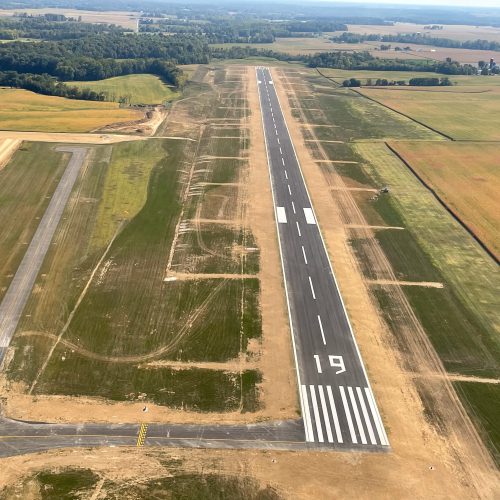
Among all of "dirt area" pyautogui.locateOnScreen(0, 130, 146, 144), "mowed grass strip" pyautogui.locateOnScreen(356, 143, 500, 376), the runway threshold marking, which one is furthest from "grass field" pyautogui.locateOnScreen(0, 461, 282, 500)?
"dirt area" pyautogui.locateOnScreen(0, 130, 146, 144)

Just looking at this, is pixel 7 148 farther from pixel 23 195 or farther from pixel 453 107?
pixel 453 107

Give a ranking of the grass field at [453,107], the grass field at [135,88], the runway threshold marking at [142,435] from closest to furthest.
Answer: the runway threshold marking at [142,435]
the grass field at [453,107]
the grass field at [135,88]

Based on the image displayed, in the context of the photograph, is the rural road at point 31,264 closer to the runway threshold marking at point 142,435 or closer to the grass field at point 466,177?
the runway threshold marking at point 142,435

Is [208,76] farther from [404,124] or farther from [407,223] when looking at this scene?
[407,223]

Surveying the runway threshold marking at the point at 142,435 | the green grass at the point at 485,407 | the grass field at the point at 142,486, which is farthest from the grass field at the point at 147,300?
the green grass at the point at 485,407

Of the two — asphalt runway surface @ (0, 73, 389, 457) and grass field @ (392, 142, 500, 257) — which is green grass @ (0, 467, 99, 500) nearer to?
asphalt runway surface @ (0, 73, 389, 457)

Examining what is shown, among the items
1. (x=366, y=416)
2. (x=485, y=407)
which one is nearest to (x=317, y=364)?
(x=366, y=416)

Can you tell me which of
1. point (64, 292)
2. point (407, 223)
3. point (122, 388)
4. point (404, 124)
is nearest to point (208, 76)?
point (404, 124)
